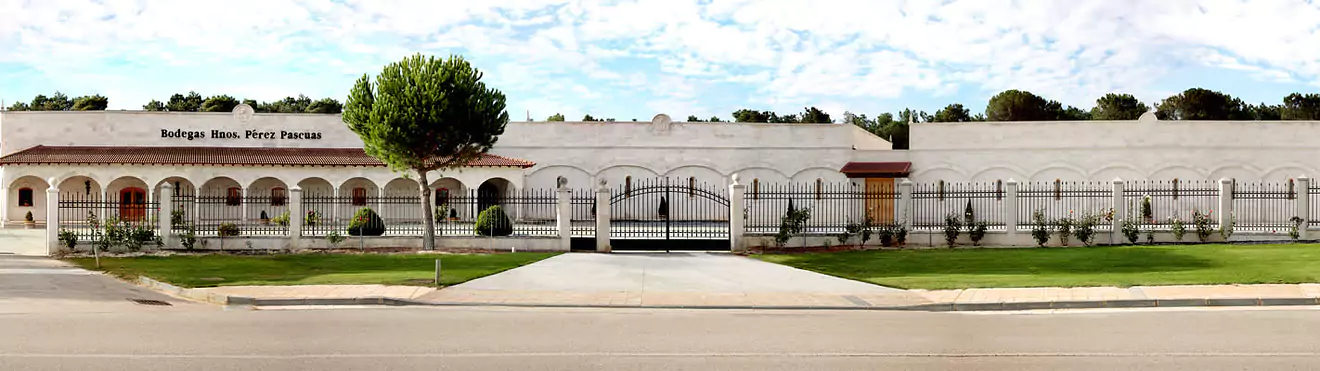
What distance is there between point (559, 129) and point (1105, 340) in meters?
35.0

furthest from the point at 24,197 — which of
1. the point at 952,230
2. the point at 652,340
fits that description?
the point at 652,340

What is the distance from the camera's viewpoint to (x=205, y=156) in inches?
1668

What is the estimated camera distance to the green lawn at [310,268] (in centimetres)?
1864

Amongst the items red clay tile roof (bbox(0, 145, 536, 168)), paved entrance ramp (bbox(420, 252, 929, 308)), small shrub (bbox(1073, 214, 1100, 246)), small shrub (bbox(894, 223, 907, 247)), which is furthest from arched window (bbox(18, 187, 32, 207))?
small shrub (bbox(1073, 214, 1100, 246))

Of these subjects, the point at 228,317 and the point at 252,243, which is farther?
the point at 252,243

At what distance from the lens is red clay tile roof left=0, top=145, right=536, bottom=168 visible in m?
40.9

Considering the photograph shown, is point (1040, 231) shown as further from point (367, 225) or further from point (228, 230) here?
point (228, 230)

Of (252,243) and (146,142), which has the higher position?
(146,142)

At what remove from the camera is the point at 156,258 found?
952 inches

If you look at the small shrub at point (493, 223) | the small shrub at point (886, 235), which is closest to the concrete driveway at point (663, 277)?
the small shrub at point (493, 223)

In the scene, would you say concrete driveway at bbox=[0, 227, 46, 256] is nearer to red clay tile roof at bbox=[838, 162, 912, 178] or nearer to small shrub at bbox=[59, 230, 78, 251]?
small shrub at bbox=[59, 230, 78, 251]

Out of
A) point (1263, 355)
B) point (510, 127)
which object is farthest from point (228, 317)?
point (510, 127)

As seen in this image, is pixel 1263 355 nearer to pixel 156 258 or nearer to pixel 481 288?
pixel 481 288

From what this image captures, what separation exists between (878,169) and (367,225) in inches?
890
